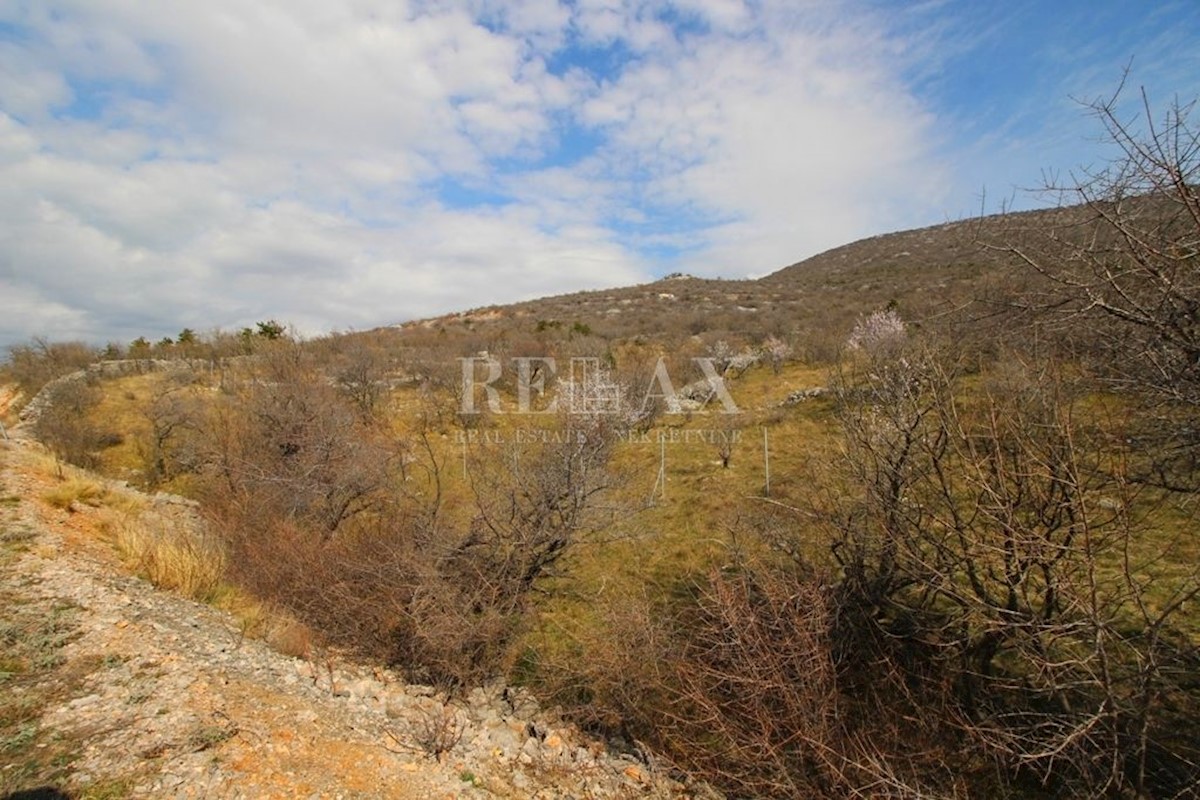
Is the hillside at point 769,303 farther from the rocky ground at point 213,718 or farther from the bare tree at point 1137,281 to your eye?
the rocky ground at point 213,718

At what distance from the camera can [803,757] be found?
12.9 ft

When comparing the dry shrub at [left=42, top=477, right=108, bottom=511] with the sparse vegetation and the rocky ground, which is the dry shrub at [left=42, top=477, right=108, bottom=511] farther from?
the rocky ground

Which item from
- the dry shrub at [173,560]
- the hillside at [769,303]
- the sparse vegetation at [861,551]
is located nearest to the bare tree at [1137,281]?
the sparse vegetation at [861,551]

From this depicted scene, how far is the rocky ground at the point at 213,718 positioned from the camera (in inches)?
127

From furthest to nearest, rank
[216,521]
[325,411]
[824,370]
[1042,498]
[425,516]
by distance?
[824,370] → [325,411] → [216,521] → [425,516] → [1042,498]

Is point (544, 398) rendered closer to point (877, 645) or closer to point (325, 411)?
point (325, 411)

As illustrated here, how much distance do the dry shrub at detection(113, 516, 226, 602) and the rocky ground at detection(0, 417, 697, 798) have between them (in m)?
0.22

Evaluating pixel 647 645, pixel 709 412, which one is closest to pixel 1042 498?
pixel 647 645

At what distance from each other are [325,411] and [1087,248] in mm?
10650
